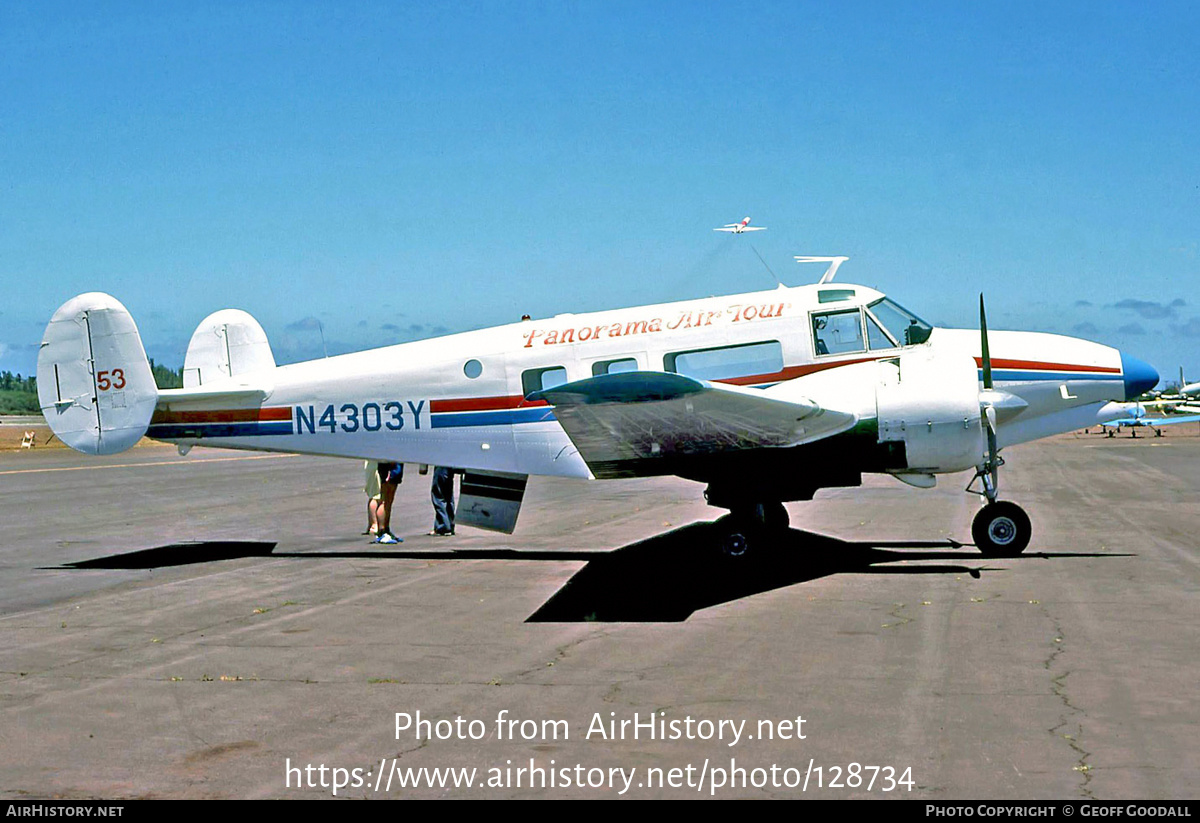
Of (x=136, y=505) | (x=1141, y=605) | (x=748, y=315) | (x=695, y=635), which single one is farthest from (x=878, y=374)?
(x=136, y=505)

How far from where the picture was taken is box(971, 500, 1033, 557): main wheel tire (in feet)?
45.7

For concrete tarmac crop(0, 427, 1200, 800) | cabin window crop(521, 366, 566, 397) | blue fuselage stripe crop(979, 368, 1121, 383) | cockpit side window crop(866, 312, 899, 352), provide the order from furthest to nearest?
cabin window crop(521, 366, 566, 397) → cockpit side window crop(866, 312, 899, 352) → blue fuselage stripe crop(979, 368, 1121, 383) → concrete tarmac crop(0, 427, 1200, 800)

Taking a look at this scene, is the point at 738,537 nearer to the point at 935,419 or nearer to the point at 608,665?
the point at 935,419

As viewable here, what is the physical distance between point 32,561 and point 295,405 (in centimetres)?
430

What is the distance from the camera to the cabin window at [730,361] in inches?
568

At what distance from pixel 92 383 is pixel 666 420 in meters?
8.56

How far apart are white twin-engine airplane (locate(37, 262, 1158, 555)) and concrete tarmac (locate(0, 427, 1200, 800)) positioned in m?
1.25

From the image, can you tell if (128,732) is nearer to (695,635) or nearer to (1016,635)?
(695,635)

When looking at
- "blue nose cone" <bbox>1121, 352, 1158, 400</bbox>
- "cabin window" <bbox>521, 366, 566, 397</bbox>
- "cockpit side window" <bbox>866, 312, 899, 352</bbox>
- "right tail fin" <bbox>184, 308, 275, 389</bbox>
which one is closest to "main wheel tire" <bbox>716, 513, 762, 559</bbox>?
"cockpit side window" <bbox>866, 312, 899, 352</bbox>

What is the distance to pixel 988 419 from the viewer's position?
1331cm

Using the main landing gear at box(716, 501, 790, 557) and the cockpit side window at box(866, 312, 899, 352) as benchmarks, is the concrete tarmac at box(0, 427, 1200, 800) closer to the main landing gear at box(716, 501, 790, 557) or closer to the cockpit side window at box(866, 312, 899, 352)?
the main landing gear at box(716, 501, 790, 557)

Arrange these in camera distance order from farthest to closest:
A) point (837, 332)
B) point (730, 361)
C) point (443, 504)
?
point (443, 504) → point (730, 361) → point (837, 332)

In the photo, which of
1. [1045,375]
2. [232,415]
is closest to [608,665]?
[1045,375]

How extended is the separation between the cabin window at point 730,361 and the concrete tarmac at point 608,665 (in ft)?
7.94
